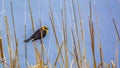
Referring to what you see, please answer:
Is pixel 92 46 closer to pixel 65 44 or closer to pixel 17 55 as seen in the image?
pixel 65 44

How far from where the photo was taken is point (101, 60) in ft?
2.71

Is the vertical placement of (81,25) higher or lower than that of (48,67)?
higher

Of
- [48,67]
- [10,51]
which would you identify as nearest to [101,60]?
[48,67]

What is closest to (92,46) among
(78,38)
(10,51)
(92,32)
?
(92,32)

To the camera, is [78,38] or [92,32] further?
[78,38]

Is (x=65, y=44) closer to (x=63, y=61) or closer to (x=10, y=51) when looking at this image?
(x=63, y=61)

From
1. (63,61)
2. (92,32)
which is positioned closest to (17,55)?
(63,61)

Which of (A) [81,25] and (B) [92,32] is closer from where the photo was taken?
(B) [92,32]

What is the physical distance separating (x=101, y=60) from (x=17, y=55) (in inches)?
10.1

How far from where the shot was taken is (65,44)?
35.2 inches

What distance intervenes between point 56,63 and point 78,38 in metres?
0.13

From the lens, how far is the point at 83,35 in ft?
3.02

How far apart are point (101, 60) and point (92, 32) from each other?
91mm

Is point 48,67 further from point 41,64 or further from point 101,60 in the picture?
point 101,60
